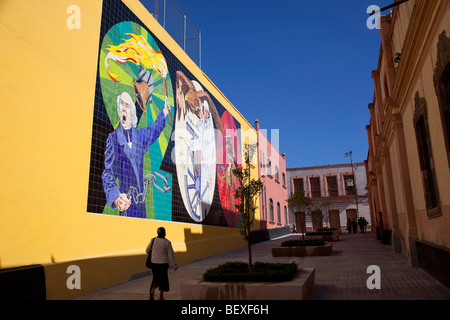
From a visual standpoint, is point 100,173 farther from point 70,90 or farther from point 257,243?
point 257,243

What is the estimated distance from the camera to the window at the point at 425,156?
311 inches

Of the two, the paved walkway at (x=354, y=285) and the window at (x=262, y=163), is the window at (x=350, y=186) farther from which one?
the paved walkway at (x=354, y=285)

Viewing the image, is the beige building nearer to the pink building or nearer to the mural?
the mural

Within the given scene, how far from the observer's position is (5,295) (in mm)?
5906

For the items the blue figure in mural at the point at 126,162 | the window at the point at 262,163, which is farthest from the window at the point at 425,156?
the window at the point at 262,163

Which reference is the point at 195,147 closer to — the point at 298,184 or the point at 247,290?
the point at 247,290

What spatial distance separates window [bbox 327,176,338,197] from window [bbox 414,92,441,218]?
127 feet

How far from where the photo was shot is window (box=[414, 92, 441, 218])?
7900mm

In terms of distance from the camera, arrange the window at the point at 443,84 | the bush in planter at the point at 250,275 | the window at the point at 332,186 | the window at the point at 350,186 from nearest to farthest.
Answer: the window at the point at 443,84
the bush in planter at the point at 250,275
the window at the point at 350,186
the window at the point at 332,186

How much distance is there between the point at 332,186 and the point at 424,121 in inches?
1600

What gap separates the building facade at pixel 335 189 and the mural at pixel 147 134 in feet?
98.6

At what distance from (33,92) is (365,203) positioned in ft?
143

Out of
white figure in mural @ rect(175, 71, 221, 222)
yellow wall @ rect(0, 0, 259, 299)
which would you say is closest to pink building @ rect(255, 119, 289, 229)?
white figure in mural @ rect(175, 71, 221, 222)

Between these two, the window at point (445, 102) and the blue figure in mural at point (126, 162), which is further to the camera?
the blue figure in mural at point (126, 162)
